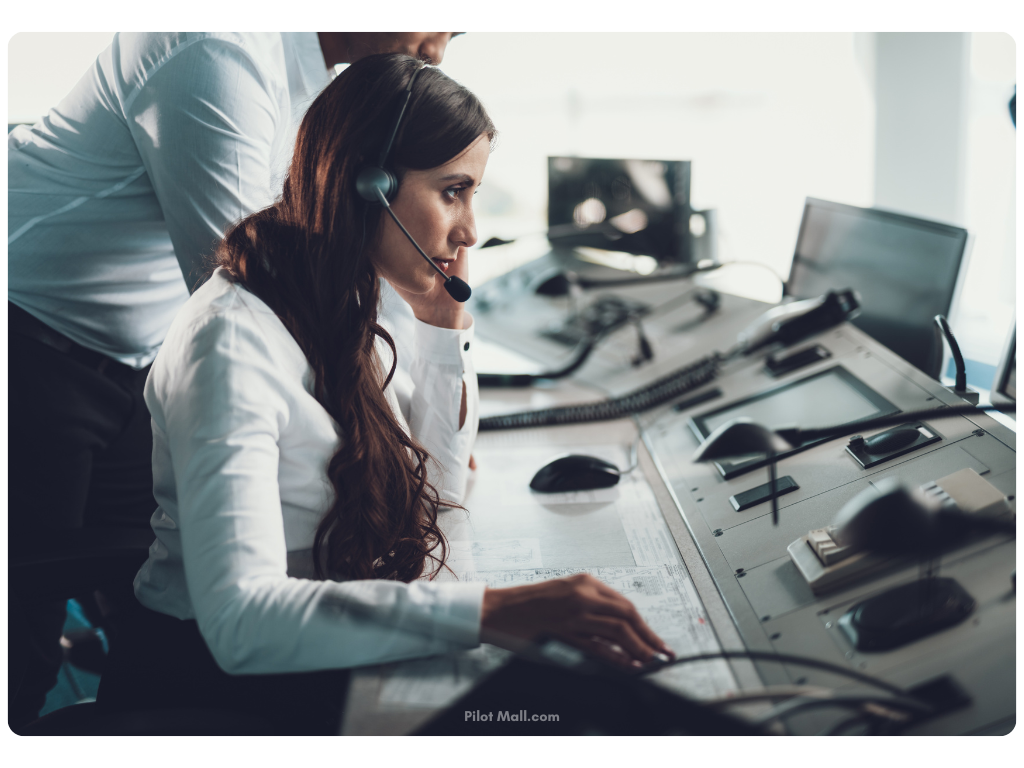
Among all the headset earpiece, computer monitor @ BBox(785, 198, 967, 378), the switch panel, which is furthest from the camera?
computer monitor @ BBox(785, 198, 967, 378)

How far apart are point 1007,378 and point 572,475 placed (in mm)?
591

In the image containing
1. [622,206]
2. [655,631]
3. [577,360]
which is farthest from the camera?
[622,206]

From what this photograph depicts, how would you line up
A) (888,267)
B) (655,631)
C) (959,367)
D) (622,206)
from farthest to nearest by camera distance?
(622,206)
(888,267)
(959,367)
(655,631)

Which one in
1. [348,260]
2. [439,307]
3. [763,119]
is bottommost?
[439,307]

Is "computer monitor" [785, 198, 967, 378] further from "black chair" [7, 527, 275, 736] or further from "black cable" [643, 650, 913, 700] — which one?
"black chair" [7, 527, 275, 736]

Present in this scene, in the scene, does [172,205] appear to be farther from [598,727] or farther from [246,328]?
[598,727]

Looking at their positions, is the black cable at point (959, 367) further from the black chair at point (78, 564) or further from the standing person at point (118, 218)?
the black chair at point (78, 564)

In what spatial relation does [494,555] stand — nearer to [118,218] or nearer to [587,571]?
[587,571]

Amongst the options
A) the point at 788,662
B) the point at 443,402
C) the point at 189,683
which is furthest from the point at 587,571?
the point at 189,683

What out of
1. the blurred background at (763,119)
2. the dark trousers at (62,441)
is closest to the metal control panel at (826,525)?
the blurred background at (763,119)

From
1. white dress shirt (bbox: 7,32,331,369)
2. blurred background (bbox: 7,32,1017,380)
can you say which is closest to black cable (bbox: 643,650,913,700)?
white dress shirt (bbox: 7,32,331,369)

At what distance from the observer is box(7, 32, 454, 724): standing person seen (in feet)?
3.54

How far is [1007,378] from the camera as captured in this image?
916 millimetres

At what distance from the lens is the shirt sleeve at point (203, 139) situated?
3.50 ft
